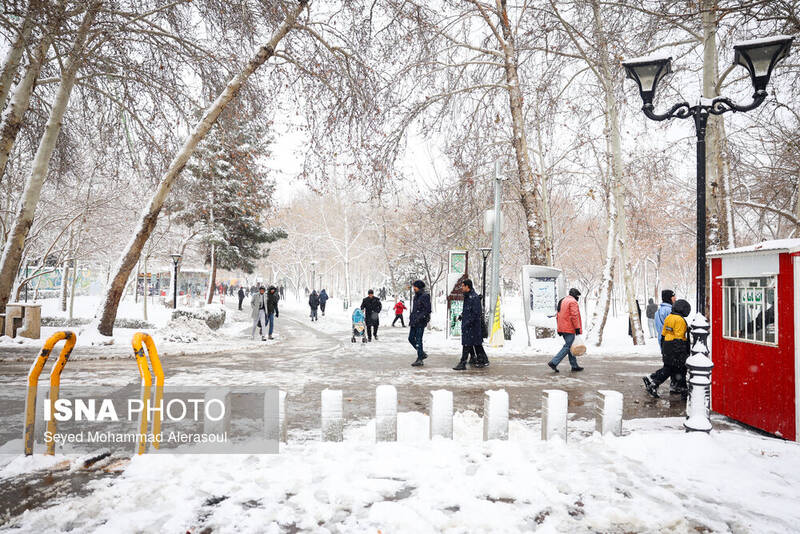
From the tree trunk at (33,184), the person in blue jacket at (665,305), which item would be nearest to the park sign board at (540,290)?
the person in blue jacket at (665,305)

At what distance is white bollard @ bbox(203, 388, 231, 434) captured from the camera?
4.30 metres

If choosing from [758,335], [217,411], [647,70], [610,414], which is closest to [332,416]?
[217,411]

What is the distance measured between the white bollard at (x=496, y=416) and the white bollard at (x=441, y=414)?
1.25 ft

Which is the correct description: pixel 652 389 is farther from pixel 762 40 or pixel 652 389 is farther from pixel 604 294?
pixel 604 294

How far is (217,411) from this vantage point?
4418 millimetres

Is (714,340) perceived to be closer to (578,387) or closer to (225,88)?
(578,387)

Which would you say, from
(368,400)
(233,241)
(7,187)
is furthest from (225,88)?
(233,241)

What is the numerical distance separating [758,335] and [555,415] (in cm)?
290

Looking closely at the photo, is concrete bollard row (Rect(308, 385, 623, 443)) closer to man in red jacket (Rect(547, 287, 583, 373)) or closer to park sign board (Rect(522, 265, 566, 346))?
man in red jacket (Rect(547, 287, 583, 373))

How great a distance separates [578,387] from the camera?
8.55 m

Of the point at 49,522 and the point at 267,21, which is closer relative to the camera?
the point at 49,522

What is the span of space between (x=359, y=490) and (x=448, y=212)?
1402 centimetres

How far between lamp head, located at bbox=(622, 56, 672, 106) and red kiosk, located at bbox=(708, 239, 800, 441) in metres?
2.58

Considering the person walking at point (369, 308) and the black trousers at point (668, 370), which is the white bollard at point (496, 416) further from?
the person walking at point (369, 308)
